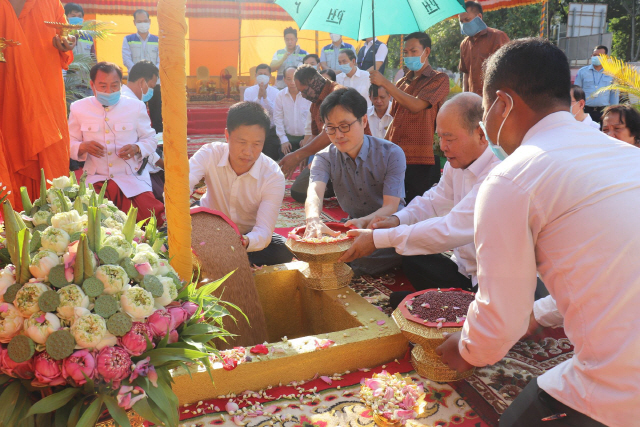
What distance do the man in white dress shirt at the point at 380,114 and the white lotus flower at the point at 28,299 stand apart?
5.81 meters

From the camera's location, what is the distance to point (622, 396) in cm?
135

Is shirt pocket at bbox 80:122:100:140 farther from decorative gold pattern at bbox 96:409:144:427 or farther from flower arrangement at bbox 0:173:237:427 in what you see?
decorative gold pattern at bbox 96:409:144:427

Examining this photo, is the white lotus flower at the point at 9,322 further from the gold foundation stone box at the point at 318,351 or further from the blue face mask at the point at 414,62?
the blue face mask at the point at 414,62

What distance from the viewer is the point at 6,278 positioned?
142 centimetres

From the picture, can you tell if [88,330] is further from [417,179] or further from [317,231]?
[417,179]

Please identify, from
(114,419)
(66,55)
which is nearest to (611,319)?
(114,419)

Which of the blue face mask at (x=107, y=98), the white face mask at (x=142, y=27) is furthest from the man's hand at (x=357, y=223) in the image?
the white face mask at (x=142, y=27)

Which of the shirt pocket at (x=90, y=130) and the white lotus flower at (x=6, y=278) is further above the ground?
the shirt pocket at (x=90, y=130)

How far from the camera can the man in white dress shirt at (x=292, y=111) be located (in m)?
8.81

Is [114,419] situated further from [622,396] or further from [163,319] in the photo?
[622,396]

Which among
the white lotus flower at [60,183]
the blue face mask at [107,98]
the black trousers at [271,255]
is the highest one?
the blue face mask at [107,98]

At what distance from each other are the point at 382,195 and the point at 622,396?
282 centimetres

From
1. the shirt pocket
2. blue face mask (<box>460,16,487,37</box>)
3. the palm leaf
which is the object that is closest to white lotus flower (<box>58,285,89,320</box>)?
the shirt pocket

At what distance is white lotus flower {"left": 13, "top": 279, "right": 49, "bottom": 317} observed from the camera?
1349 mm
